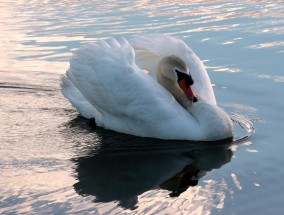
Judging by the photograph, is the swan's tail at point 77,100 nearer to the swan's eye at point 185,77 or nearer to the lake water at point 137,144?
the lake water at point 137,144

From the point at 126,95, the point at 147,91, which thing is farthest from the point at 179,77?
the point at 126,95

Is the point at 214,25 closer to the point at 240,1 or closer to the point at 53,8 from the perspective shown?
the point at 240,1

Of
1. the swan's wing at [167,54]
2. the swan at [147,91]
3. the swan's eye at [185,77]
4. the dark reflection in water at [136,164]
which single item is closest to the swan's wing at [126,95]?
the swan at [147,91]

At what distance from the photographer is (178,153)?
28.0ft

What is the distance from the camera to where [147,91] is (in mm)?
8992

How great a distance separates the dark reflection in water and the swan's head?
0.66 m

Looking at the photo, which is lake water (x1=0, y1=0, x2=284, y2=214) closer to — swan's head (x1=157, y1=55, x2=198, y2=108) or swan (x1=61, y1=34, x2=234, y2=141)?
swan (x1=61, y1=34, x2=234, y2=141)

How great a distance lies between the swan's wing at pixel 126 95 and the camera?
29.5 ft

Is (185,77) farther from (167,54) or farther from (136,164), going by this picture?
(136,164)

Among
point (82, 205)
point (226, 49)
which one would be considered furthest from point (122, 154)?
point (226, 49)

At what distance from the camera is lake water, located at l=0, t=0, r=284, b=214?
7062mm

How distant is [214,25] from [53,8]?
13.5 ft

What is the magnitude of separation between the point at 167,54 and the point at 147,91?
1.00 meters

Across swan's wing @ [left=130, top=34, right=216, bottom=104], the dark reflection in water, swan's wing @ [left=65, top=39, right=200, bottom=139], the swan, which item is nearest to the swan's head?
the swan
